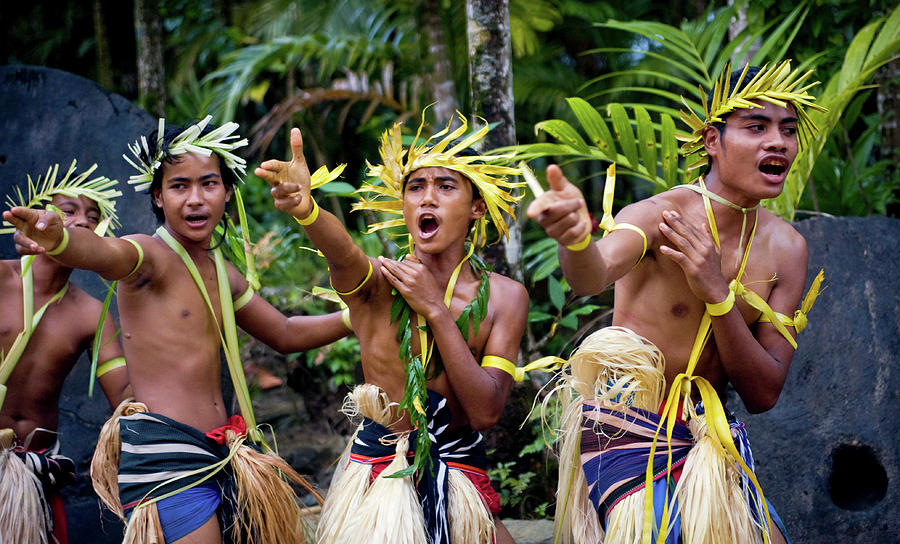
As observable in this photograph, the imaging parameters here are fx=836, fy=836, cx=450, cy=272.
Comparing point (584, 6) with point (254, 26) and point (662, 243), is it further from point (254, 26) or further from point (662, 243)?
point (662, 243)

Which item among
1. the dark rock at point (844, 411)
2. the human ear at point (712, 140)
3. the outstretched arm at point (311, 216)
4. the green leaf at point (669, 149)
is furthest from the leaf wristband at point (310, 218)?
the dark rock at point (844, 411)

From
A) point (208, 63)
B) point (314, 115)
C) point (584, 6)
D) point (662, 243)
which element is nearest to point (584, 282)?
point (662, 243)

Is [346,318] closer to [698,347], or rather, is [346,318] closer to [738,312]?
[698,347]

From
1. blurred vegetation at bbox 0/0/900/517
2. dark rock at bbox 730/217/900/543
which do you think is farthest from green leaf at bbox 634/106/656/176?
dark rock at bbox 730/217/900/543


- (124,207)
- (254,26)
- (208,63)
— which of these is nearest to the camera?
(124,207)

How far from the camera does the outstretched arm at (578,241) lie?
5.80 feet

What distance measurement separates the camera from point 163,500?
2.56m

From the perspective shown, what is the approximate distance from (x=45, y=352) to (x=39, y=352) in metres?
0.02

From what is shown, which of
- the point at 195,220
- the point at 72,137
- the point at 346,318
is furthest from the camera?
the point at 72,137

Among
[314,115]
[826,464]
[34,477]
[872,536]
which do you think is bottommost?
[872,536]

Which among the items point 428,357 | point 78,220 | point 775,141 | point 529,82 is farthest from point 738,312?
point 529,82

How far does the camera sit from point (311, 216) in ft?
7.33

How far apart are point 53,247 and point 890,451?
309cm

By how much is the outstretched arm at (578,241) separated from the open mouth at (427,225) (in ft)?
1.99
